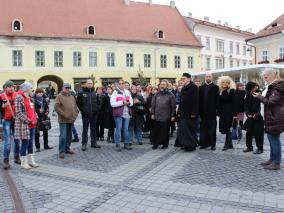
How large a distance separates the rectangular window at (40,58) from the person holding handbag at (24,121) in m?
33.4

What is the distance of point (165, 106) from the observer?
9.20 meters

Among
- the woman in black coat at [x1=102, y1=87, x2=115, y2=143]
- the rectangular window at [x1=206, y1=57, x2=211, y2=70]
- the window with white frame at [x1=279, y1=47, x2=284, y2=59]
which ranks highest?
the rectangular window at [x1=206, y1=57, x2=211, y2=70]

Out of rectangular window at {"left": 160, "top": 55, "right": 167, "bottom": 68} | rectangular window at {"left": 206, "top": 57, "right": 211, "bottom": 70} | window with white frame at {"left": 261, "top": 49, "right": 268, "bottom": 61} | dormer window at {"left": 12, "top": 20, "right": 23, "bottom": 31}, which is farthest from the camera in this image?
rectangular window at {"left": 206, "top": 57, "right": 211, "bottom": 70}

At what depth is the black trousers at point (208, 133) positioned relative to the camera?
8961mm

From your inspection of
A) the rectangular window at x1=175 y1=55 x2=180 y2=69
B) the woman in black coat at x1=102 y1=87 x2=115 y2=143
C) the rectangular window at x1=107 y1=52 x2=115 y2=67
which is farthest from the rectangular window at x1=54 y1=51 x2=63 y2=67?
the woman in black coat at x1=102 y1=87 x2=115 y2=143

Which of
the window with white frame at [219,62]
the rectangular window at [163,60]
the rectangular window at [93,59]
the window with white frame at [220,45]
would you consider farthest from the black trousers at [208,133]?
the window with white frame at [219,62]

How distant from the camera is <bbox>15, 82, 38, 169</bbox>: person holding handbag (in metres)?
7.04

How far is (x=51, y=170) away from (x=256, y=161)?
4.16 metres

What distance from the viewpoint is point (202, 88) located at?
9055 mm

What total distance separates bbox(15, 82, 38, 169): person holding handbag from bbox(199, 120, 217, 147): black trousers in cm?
409

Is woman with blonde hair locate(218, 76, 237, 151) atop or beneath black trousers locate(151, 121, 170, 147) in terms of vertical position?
atop

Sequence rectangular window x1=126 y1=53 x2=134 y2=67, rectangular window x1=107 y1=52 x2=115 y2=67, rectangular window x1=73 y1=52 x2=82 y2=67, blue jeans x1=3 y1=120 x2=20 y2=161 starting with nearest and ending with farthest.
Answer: blue jeans x1=3 y1=120 x2=20 y2=161 → rectangular window x1=73 y1=52 x2=82 y2=67 → rectangular window x1=107 y1=52 x2=115 y2=67 → rectangular window x1=126 y1=53 x2=134 y2=67

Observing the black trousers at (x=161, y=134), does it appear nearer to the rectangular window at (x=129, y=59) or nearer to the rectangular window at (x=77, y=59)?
the rectangular window at (x=77, y=59)

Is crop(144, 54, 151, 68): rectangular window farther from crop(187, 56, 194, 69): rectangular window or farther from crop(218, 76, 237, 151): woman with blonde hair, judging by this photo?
crop(218, 76, 237, 151): woman with blonde hair
